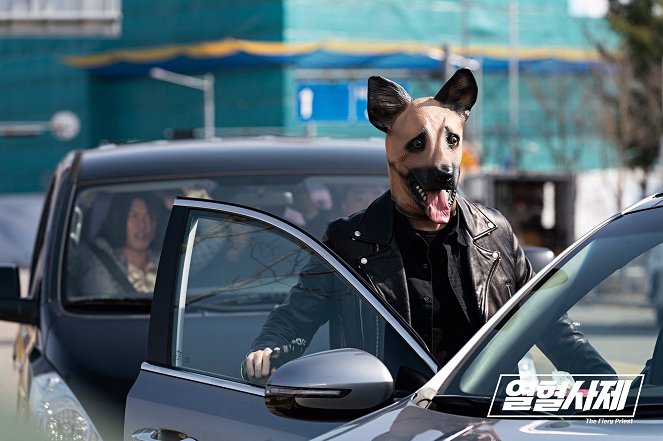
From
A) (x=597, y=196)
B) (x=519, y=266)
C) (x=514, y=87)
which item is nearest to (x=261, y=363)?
(x=519, y=266)

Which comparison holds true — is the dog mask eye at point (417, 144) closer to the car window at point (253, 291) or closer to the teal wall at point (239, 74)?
the car window at point (253, 291)

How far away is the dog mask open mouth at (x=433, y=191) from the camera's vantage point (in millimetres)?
4074

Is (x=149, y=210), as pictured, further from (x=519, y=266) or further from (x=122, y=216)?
(x=519, y=266)

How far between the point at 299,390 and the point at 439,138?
1142 mm

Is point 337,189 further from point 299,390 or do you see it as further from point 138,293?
point 299,390

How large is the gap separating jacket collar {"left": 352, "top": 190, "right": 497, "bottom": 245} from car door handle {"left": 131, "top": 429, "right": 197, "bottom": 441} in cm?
70

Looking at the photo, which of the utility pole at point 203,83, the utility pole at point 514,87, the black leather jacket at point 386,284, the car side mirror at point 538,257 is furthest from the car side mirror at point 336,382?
the utility pole at point 203,83

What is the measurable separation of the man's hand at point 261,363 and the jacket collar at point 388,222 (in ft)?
1.70

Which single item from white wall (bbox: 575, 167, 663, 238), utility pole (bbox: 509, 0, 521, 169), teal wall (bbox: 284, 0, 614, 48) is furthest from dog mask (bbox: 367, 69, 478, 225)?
teal wall (bbox: 284, 0, 614, 48)

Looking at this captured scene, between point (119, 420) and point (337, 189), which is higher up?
point (337, 189)

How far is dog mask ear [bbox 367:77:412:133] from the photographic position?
4.21 m

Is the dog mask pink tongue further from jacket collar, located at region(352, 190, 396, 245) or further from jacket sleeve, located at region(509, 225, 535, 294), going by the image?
jacket sleeve, located at region(509, 225, 535, 294)

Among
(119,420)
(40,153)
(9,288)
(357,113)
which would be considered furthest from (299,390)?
(40,153)

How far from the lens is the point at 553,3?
7319 cm
